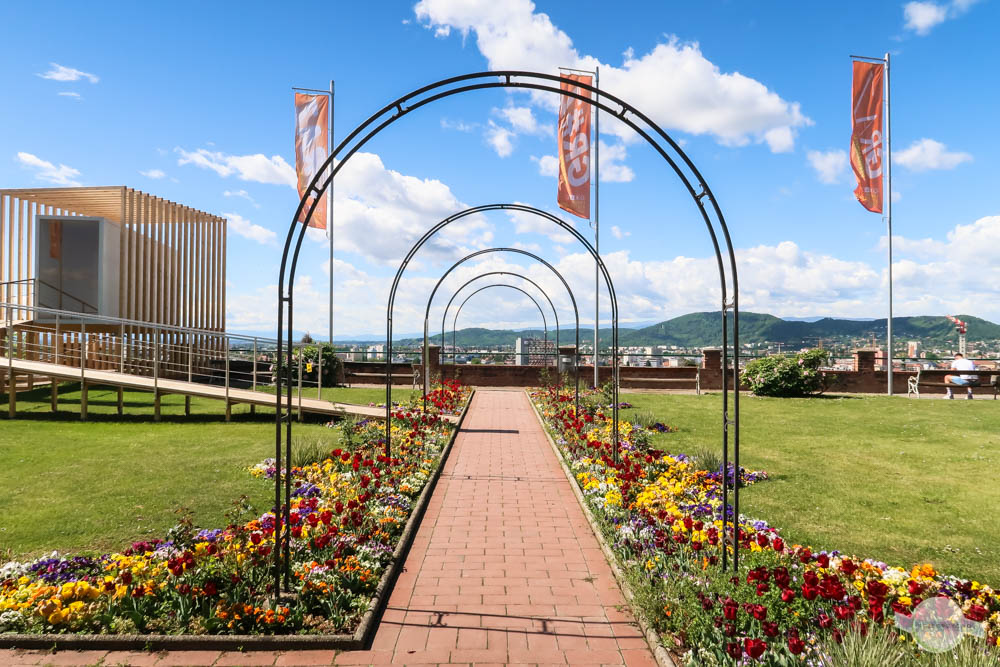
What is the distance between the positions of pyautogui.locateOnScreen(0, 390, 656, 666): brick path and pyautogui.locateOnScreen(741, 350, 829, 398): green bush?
12.6m

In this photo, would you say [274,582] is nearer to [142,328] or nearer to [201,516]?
[201,516]

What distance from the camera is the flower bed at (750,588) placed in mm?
2836

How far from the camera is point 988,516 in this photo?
561 cm

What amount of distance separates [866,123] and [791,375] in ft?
28.1

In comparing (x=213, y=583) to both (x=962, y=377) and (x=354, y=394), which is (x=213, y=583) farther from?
(x=962, y=377)

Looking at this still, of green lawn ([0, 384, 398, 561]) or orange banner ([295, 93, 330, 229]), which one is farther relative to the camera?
orange banner ([295, 93, 330, 229])

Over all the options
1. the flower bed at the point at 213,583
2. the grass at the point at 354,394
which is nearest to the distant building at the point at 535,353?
the grass at the point at 354,394

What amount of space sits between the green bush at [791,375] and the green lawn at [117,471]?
13.0 meters

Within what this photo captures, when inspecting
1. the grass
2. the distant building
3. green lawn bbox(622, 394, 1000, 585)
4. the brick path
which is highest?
the distant building

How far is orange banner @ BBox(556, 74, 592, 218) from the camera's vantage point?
53.6 feet

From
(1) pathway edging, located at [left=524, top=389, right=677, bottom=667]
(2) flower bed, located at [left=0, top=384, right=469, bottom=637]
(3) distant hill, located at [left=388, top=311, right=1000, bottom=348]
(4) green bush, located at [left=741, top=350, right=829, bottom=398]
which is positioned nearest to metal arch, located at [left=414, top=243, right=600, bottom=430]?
(1) pathway edging, located at [left=524, top=389, right=677, bottom=667]

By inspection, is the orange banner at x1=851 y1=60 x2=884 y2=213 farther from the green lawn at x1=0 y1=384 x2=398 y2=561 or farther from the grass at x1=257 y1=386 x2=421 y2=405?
the green lawn at x1=0 y1=384 x2=398 y2=561

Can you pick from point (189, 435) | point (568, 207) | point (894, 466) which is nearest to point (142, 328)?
point (189, 435)

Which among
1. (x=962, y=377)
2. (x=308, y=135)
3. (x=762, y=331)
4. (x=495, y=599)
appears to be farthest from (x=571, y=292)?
(x=762, y=331)
